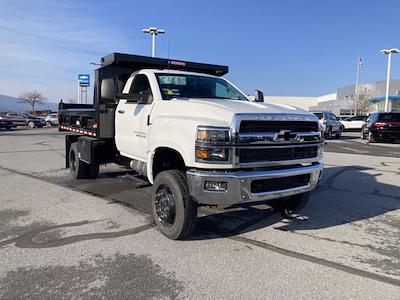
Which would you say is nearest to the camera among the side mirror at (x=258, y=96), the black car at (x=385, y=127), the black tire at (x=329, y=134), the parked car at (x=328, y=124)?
the side mirror at (x=258, y=96)

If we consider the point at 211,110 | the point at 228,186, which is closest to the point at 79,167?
the point at 211,110

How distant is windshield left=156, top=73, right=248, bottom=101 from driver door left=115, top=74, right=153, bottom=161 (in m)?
0.27

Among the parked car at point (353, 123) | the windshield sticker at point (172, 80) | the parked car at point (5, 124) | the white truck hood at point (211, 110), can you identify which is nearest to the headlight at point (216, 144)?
the white truck hood at point (211, 110)

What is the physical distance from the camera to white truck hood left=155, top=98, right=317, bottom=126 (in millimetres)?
4598

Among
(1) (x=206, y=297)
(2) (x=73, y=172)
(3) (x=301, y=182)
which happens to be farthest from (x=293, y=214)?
(2) (x=73, y=172)

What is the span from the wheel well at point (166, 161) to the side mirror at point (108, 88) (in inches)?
86.6

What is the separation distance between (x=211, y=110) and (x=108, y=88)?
10.6 ft

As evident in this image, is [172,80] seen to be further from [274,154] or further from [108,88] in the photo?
Result: [274,154]

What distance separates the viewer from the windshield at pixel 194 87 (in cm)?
604

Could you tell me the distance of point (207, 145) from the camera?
4457 millimetres

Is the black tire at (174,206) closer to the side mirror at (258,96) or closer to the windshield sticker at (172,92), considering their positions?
the windshield sticker at (172,92)

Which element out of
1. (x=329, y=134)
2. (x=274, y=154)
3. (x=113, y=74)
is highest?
(x=113, y=74)

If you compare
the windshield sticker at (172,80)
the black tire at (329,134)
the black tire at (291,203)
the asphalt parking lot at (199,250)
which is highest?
the windshield sticker at (172,80)

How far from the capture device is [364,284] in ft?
12.5
